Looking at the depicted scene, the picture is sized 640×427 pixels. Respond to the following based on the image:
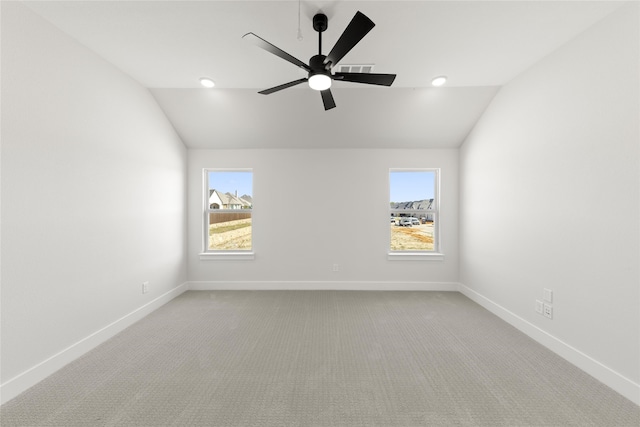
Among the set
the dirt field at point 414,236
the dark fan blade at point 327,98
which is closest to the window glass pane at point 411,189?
the dirt field at point 414,236

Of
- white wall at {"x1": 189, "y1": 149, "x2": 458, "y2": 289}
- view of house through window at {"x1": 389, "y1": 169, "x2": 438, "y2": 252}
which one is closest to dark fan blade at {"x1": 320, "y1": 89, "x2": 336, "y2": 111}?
white wall at {"x1": 189, "y1": 149, "x2": 458, "y2": 289}

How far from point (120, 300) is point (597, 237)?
14.1ft

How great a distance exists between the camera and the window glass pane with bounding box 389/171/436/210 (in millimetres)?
3908

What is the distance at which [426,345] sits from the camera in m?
2.20

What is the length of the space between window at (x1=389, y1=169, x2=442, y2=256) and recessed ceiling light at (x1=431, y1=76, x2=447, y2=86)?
4.62ft

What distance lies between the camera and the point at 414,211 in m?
3.91

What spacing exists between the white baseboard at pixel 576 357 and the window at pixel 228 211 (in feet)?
11.6

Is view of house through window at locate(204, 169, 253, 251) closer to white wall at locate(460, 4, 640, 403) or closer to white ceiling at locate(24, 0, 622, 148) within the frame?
white ceiling at locate(24, 0, 622, 148)

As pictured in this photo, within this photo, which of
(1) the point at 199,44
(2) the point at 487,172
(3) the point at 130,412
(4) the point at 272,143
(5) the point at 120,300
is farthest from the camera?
(4) the point at 272,143

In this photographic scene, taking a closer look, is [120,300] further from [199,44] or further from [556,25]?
[556,25]

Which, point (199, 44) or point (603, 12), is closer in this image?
point (603, 12)

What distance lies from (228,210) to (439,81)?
3.42 m

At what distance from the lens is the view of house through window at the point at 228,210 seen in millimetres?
3955

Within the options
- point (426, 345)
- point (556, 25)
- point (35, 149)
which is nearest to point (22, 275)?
point (35, 149)
